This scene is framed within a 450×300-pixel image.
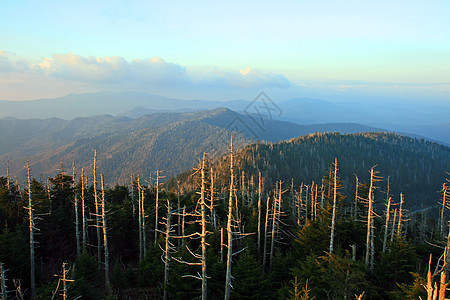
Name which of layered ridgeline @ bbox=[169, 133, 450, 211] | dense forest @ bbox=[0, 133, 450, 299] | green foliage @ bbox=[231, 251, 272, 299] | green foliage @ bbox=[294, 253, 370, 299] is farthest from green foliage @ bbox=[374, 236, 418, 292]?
layered ridgeline @ bbox=[169, 133, 450, 211]

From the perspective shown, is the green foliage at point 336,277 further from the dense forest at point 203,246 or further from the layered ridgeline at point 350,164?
the layered ridgeline at point 350,164

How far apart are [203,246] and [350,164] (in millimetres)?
164500

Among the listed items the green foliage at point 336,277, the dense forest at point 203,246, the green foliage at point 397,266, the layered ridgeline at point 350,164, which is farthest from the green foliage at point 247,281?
the layered ridgeline at point 350,164

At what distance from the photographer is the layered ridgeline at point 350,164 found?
13050cm

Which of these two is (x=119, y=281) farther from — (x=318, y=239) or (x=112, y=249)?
(x=318, y=239)

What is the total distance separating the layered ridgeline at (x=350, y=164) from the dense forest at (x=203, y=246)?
234 ft

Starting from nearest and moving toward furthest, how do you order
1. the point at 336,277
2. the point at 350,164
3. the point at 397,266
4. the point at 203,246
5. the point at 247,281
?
1. the point at 203,246
2. the point at 336,277
3. the point at 247,281
4. the point at 397,266
5. the point at 350,164

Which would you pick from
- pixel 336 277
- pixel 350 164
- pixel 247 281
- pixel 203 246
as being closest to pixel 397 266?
pixel 336 277

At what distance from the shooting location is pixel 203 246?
13453 mm

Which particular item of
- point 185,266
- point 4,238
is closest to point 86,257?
point 4,238

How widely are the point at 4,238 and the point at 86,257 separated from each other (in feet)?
19.5

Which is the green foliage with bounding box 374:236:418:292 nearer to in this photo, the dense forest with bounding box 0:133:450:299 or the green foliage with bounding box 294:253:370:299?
the dense forest with bounding box 0:133:450:299

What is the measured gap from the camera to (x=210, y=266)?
707 inches

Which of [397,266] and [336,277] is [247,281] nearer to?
[336,277]
